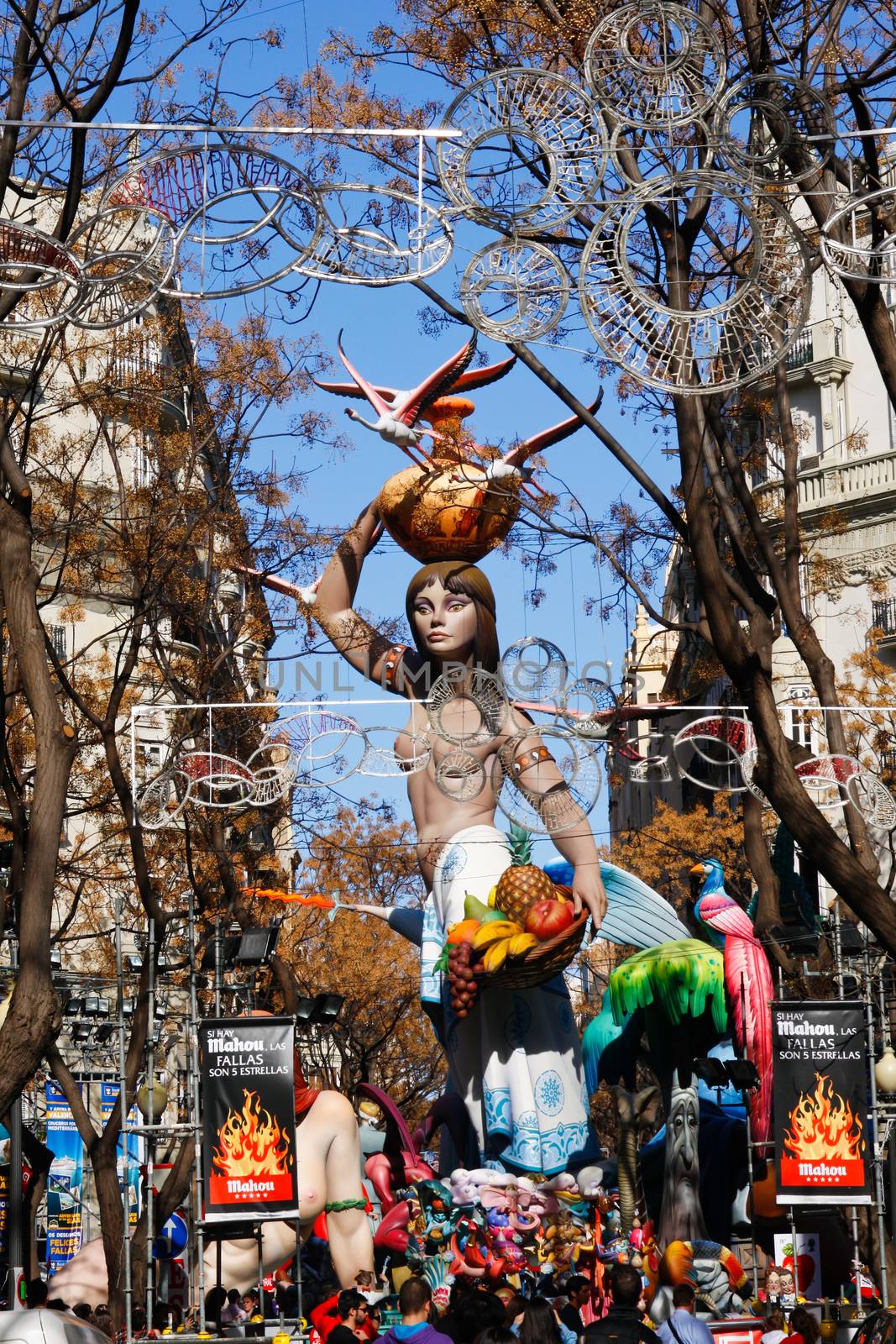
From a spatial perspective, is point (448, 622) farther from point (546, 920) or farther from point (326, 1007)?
point (326, 1007)

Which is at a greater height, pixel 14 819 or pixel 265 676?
pixel 265 676

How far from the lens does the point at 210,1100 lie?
16.3 m

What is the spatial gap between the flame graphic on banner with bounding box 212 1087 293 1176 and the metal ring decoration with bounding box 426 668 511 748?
466cm

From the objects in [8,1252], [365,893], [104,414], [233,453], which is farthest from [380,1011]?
[8,1252]

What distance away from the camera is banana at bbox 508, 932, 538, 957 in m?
24.2

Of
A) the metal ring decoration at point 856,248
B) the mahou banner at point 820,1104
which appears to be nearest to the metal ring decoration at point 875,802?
the mahou banner at point 820,1104

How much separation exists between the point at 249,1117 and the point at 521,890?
8839 millimetres

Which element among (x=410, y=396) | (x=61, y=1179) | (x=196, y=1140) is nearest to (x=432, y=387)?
(x=410, y=396)

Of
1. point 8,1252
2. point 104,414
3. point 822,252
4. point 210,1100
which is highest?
point 104,414

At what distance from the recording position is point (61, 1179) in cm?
3353

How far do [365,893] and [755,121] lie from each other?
28356 millimetres

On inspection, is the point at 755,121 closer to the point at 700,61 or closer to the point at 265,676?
the point at 700,61

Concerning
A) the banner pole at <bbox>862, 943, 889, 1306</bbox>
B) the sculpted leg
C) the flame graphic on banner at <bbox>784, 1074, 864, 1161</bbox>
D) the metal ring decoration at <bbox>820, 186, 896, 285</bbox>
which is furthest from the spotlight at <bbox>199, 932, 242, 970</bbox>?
the metal ring decoration at <bbox>820, 186, 896, 285</bbox>

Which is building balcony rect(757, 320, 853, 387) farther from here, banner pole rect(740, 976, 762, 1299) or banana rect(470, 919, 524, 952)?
→ banner pole rect(740, 976, 762, 1299)
